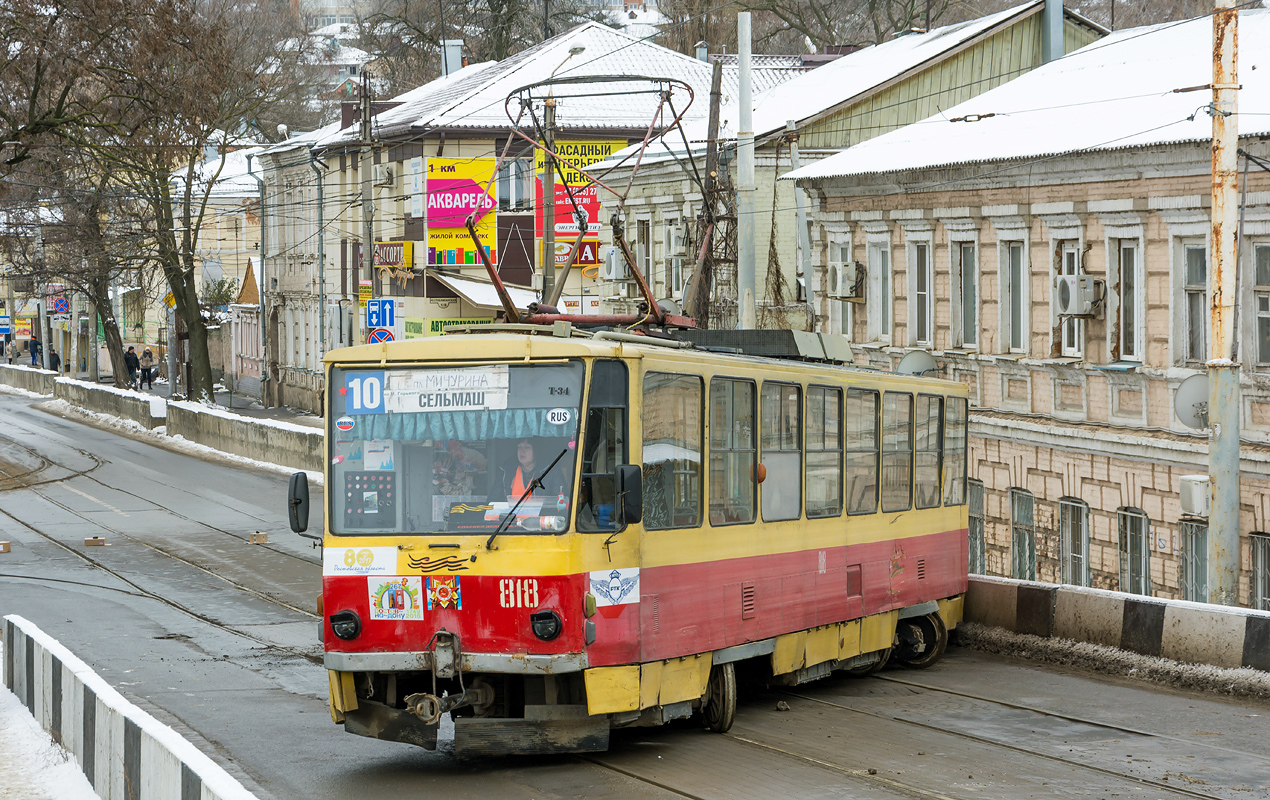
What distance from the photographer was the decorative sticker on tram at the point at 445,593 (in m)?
10.2

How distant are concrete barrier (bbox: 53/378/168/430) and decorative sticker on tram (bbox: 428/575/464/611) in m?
37.5

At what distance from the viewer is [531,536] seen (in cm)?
1017

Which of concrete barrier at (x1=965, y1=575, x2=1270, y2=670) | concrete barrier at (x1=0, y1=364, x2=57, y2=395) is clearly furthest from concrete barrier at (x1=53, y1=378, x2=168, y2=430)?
concrete barrier at (x1=965, y1=575, x2=1270, y2=670)

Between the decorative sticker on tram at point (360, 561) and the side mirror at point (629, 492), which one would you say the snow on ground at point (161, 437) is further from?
the side mirror at point (629, 492)

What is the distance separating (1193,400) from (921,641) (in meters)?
3.85

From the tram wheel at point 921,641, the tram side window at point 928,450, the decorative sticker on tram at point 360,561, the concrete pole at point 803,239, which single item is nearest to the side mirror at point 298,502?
the decorative sticker on tram at point 360,561

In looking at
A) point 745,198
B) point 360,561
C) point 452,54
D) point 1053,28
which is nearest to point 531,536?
point 360,561

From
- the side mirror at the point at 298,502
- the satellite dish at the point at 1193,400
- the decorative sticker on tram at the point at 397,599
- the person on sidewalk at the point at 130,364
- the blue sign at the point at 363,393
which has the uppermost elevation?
the blue sign at the point at 363,393

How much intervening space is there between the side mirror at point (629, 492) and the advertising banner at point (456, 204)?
3499 centimetres

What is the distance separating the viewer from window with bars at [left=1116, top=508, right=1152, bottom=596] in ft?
66.9

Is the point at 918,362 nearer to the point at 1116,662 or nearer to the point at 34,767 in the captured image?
the point at 1116,662

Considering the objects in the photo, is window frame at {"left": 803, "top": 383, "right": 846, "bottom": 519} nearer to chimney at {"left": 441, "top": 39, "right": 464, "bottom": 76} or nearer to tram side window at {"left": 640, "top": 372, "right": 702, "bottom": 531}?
tram side window at {"left": 640, "top": 372, "right": 702, "bottom": 531}

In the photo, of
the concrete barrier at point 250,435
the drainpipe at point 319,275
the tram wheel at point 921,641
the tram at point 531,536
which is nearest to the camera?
the tram at point 531,536

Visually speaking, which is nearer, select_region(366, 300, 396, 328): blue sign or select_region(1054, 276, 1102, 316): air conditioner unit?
select_region(1054, 276, 1102, 316): air conditioner unit
